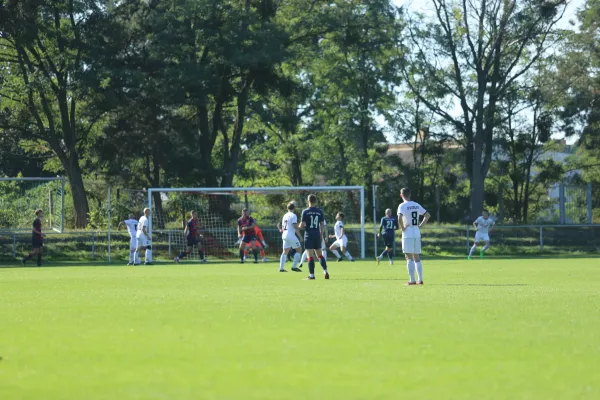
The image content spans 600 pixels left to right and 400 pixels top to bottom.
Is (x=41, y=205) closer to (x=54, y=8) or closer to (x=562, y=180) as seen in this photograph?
(x=54, y=8)

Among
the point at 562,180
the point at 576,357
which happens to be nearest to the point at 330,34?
the point at 562,180

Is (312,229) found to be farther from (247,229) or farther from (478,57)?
(478,57)

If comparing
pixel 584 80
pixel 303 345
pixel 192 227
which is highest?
pixel 584 80

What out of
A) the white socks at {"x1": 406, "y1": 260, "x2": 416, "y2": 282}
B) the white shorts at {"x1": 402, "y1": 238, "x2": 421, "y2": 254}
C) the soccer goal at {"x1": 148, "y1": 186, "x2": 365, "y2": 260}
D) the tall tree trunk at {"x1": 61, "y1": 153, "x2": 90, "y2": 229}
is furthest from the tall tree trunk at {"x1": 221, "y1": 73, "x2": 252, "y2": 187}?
the white shorts at {"x1": 402, "y1": 238, "x2": 421, "y2": 254}

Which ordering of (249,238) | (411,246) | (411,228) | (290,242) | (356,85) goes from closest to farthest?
(411,246) → (411,228) → (290,242) → (249,238) → (356,85)

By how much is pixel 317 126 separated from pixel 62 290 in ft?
151

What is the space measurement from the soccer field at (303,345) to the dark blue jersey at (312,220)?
4.89 m

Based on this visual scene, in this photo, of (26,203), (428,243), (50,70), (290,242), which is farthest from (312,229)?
(50,70)

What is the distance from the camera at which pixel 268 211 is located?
152ft

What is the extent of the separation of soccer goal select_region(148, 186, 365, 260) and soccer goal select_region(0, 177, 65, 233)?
14.1 ft

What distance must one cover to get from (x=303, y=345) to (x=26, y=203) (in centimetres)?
3428

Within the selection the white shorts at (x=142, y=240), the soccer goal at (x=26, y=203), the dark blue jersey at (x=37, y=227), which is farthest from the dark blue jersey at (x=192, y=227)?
the soccer goal at (x=26, y=203)

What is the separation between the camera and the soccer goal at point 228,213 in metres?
43.1

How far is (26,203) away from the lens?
41.9 meters
